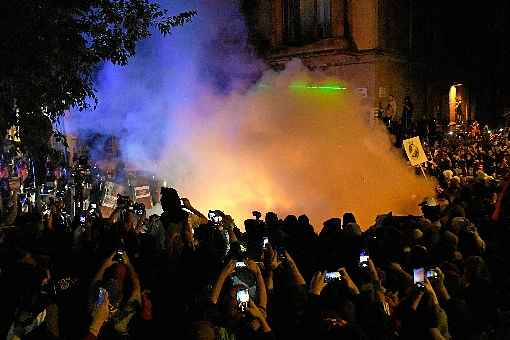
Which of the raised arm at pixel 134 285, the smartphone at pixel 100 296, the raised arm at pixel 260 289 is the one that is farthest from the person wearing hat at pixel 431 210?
the smartphone at pixel 100 296

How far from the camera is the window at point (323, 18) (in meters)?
19.3

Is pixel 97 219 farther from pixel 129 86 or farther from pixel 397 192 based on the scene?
pixel 129 86

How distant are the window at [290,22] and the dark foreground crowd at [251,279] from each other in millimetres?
12574

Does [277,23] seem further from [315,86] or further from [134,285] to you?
[134,285]

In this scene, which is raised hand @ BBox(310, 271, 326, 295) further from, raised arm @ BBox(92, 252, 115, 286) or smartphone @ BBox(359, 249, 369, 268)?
raised arm @ BBox(92, 252, 115, 286)

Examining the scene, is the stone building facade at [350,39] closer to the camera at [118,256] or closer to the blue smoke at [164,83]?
the blue smoke at [164,83]

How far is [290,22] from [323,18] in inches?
44.1

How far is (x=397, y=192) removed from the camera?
1431 centimetres

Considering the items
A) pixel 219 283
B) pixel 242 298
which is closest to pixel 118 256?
pixel 219 283

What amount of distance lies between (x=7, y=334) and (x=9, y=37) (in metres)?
3.92

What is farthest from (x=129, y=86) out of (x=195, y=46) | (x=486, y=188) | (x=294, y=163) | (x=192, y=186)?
(x=486, y=188)

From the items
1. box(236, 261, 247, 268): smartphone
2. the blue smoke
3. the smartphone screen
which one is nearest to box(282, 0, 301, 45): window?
the blue smoke

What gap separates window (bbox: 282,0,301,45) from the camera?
65.5 ft

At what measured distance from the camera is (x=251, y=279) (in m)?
5.66
